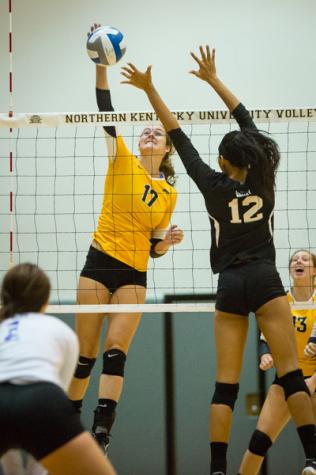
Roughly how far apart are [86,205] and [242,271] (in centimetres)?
397

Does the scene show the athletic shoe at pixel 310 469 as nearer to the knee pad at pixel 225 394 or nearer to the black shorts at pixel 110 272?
the knee pad at pixel 225 394

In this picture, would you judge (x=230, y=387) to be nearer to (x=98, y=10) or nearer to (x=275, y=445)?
(x=275, y=445)

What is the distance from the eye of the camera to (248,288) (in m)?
5.04

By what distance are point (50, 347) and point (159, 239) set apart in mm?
2734

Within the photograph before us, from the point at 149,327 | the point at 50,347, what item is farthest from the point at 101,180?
the point at 50,347

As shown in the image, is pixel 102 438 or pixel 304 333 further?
pixel 304 333

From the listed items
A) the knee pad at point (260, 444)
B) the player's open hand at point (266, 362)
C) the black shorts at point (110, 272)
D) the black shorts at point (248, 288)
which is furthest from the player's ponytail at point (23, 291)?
the player's open hand at point (266, 362)

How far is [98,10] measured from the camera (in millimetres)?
9086

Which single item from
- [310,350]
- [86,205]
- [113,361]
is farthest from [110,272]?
[86,205]

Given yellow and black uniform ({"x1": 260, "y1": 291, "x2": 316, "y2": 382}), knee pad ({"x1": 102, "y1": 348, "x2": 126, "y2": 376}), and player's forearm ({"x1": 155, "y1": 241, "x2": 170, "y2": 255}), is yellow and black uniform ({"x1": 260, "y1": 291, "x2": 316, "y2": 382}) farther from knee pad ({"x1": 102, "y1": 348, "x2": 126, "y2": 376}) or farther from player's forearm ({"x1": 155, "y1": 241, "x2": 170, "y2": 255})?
knee pad ({"x1": 102, "y1": 348, "x2": 126, "y2": 376})

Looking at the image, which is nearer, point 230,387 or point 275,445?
point 230,387

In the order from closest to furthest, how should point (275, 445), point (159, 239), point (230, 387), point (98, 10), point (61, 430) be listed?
point (61, 430) < point (230, 387) < point (159, 239) < point (275, 445) < point (98, 10)

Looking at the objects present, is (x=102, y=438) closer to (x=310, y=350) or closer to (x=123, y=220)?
(x=123, y=220)

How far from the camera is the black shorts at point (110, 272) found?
6.11 m
